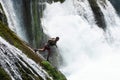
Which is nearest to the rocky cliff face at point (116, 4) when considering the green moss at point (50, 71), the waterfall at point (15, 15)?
the waterfall at point (15, 15)

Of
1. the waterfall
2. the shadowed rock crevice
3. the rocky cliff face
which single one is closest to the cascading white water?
the shadowed rock crevice

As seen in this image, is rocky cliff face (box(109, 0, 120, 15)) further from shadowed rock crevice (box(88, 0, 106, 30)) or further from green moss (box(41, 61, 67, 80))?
green moss (box(41, 61, 67, 80))

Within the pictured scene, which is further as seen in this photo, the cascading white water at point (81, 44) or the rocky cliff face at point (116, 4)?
the rocky cliff face at point (116, 4)

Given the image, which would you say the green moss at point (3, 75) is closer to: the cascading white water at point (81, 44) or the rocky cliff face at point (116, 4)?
the cascading white water at point (81, 44)

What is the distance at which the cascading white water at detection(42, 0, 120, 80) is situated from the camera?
34172mm

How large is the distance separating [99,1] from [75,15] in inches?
206

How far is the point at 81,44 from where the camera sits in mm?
38375

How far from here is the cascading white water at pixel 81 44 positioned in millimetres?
34172

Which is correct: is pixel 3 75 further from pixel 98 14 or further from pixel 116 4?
pixel 116 4

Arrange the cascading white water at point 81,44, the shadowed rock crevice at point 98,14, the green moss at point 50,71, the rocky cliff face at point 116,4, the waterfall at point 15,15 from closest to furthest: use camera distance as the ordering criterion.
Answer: the green moss at point 50,71, the waterfall at point 15,15, the cascading white water at point 81,44, the shadowed rock crevice at point 98,14, the rocky cliff face at point 116,4

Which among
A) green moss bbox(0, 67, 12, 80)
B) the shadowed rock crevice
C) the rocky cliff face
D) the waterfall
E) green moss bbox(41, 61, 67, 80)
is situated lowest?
green moss bbox(0, 67, 12, 80)

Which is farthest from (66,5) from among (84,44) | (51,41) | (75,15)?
(51,41)

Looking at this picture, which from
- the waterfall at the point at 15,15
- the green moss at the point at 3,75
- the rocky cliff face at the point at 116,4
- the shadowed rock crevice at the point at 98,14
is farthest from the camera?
the rocky cliff face at the point at 116,4

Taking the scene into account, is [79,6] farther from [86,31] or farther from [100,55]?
[100,55]
